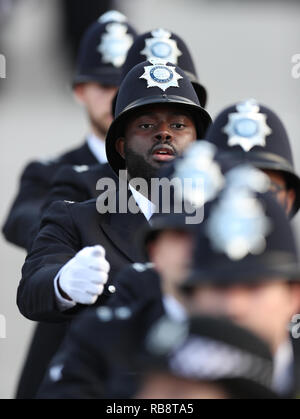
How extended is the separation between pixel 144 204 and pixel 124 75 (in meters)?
0.91

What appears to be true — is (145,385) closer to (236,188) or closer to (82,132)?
(236,188)

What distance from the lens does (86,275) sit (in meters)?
4.31

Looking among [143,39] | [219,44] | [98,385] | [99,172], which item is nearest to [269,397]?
[98,385]

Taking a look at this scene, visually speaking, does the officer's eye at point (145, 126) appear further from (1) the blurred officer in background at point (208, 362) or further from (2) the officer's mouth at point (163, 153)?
(1) the blurred officer in background at point (208, 362)

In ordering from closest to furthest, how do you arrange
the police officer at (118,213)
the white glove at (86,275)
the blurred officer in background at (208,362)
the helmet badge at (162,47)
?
the blurred officer in background at (208,362) → the white glove at (86,275) → the police officer at (118,213) → the helmet badge at (162,47)

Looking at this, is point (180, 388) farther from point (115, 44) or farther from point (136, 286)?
point (115, 44)

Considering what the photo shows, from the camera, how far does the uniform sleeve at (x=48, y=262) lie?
179 inches

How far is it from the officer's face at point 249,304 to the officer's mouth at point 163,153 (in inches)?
63.6

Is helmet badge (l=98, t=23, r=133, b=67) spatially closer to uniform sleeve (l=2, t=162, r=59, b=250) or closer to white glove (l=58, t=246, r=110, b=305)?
uniform sleeve (l=2, t=162, r=59, b=250)

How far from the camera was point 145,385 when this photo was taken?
323cm

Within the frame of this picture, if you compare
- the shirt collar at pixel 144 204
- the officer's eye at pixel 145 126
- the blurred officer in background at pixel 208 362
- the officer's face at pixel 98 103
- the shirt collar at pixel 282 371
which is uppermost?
the officer's face at pixel 98 103

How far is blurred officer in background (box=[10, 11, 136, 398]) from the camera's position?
643 centimetres

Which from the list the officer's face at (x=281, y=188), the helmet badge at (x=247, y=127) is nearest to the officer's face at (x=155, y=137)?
the helmet badge at (x=247, y=127)

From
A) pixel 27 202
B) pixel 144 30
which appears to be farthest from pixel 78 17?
pixel 27 202
